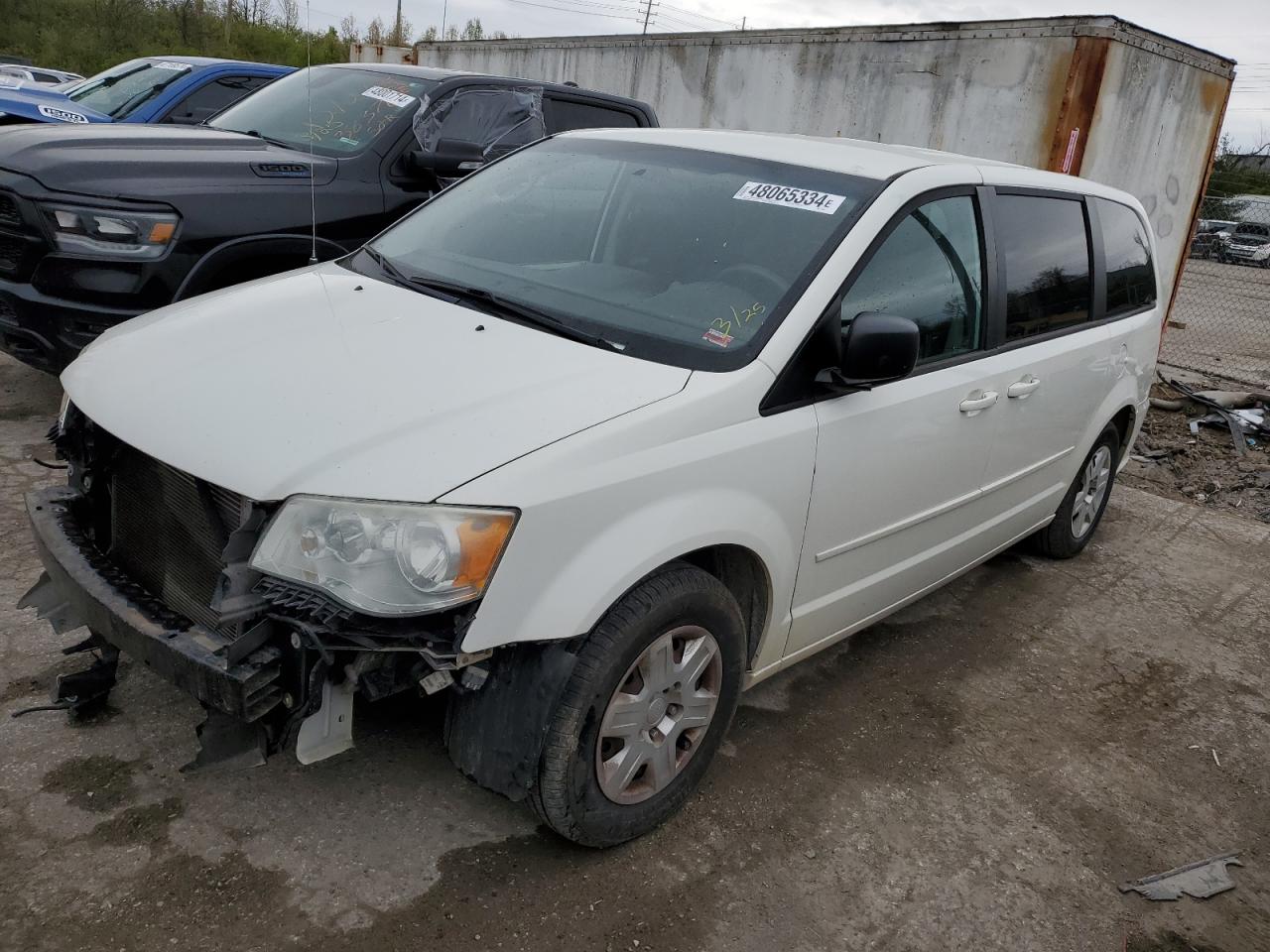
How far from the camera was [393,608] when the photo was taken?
210 centimetres

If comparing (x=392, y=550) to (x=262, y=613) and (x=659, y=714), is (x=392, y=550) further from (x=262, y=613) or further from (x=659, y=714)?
(x=659, y=714)

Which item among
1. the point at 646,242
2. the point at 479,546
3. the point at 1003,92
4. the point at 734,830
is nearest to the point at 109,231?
the point at 646,242

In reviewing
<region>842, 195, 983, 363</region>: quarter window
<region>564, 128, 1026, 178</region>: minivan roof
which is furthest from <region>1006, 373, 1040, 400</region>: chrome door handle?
<region>564, 128, 1026, 178</region>: minivan roof

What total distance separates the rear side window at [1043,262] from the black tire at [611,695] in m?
1.74

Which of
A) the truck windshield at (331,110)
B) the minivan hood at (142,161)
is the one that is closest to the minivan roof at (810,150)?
the minivan hood at (142,161)

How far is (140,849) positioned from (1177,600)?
450cm

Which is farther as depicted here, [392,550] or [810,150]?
[810,150]

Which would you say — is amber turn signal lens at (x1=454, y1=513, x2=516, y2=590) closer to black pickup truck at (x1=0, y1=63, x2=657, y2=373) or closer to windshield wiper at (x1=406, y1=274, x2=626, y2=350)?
windshield wiper at (x1=406, y1=274, x2=626, y2=350)

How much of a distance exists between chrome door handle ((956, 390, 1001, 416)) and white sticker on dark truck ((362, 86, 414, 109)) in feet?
11.9

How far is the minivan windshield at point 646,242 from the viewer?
9.20 ft

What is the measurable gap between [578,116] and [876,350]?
4318 mm

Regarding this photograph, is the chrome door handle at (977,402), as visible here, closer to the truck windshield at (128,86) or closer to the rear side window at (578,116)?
the rear side window at (578,116)

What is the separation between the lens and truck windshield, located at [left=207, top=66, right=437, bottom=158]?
542cm

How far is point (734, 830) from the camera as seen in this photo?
2.80 m
